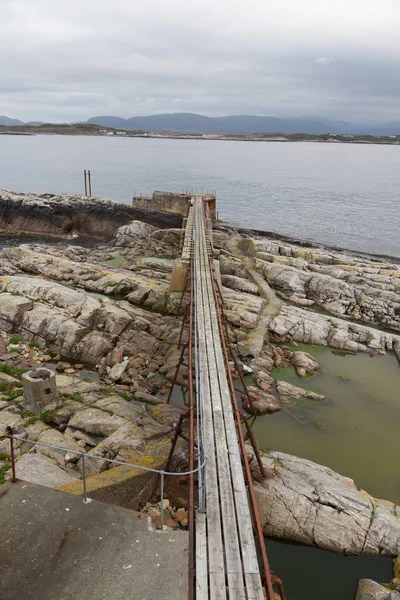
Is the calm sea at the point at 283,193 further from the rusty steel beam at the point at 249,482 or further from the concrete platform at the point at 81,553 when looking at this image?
the concrete platform at the point at 81,553

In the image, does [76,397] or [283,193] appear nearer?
[76,397]

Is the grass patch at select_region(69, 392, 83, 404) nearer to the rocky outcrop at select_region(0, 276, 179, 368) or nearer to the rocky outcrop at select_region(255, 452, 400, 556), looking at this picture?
the rocky outcrop at select_region(0, 276, 179, 368)

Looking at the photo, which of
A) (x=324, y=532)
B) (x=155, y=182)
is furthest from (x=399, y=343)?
(x=155, y=182)

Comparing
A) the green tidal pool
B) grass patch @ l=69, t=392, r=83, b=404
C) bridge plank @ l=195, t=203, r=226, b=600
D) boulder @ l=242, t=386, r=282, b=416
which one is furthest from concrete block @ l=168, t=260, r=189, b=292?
grass patch @ l=69, t=392, r=83, b=404

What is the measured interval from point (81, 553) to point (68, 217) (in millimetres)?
54996

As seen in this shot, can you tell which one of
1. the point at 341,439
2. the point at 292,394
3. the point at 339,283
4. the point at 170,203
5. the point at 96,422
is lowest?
the point at 341,439

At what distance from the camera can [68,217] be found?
58125mm

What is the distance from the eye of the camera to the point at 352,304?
111 ft

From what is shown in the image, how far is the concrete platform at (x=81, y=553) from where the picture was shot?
7.77 metres

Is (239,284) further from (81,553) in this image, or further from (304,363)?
(81,553)

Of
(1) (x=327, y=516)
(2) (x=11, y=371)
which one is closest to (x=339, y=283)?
(1) (x=327, y=516)

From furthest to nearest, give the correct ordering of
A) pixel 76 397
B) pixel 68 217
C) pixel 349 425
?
pixel 68 217
pixel 349 425
pixel 76 397

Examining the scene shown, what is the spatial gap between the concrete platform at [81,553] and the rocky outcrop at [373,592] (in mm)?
6284

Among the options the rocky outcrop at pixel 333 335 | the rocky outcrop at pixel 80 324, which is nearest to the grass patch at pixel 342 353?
the rocky outcrop at pixel 333 335
